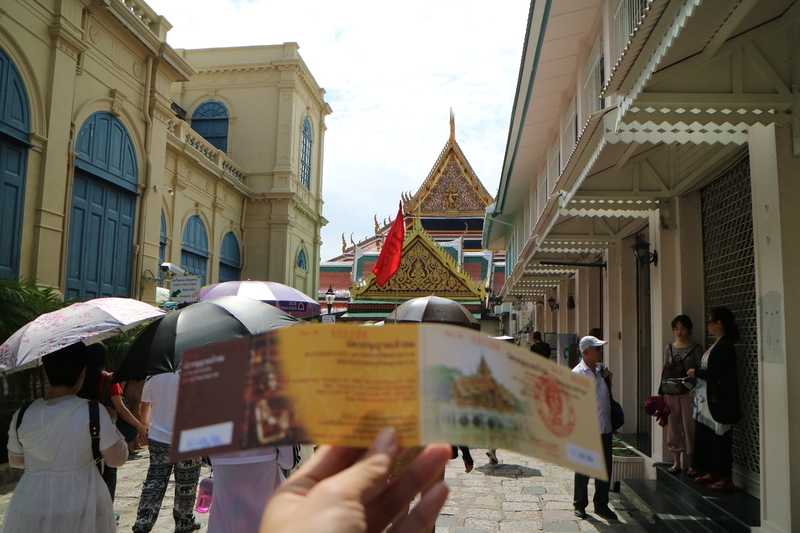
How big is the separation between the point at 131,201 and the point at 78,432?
12050mm

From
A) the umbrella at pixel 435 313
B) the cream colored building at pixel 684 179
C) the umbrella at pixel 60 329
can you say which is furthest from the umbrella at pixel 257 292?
the cream colored building at pixel 684 179

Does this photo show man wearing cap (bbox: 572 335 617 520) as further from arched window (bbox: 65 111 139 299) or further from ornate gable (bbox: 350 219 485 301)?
ornate gable (bbox: 350 219 485 301)

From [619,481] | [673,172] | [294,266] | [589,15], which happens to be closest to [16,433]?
[619,481]

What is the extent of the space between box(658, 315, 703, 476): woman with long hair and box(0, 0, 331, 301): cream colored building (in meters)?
10.4

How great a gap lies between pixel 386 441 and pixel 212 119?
89.6 ft

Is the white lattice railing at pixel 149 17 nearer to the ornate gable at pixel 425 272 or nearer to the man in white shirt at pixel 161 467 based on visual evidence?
the ornate gable at pixel 425 272

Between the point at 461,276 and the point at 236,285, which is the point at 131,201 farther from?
the point at 461,276

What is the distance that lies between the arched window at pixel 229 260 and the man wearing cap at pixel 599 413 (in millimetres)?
18684

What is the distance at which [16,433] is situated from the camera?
3514 millimetres

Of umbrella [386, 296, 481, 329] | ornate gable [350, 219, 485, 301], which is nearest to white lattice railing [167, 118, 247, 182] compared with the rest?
ornate gable [350, 219, 485, 301]

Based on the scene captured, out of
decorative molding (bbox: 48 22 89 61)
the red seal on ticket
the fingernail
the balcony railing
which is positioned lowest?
the fingernail

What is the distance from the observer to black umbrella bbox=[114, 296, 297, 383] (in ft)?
12.9

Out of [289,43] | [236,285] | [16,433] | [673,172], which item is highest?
[289,43]

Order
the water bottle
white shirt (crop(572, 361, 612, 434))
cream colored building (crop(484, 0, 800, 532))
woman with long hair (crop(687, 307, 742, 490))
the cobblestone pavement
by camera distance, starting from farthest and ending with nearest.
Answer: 1. white shirt (crop(572, 361, 612, 434))
2. the cobblestone pavement
3. woman with long hair (crop(687, 307, 742, 490))
4. the water bottle
5. cream colored building (crop(484, 0, 800, 532))
